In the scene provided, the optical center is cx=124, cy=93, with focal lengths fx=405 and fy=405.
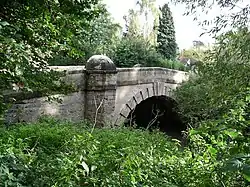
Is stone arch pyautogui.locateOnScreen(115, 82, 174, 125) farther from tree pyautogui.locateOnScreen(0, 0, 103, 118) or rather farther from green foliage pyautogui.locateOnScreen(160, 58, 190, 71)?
tree pyautogui.locateOnScreen(0, 0, 103, 118)

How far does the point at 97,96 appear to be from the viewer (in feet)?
26.8

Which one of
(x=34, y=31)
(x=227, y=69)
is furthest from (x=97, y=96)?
(x=34, y=31)

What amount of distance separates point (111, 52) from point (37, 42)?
407 inches

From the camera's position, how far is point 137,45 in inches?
524

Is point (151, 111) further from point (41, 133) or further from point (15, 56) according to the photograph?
point (15, 56)

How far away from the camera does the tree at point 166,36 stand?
58.6 feet

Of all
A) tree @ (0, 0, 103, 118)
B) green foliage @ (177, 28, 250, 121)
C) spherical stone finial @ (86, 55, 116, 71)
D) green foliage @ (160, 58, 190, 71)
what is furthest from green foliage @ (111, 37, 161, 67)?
tree @ (0, 0, 103, 118)

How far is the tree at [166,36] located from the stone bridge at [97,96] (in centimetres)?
752

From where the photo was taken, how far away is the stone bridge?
6895 mm

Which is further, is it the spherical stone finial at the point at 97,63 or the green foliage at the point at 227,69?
the spherical stone finial at the point at 97,63

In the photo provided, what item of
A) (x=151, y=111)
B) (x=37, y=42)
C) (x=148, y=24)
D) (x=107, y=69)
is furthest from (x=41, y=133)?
(x=148, y=24)

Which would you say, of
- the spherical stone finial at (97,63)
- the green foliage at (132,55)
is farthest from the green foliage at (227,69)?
the green foliage at (132,55)

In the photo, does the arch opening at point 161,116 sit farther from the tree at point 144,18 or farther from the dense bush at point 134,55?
the tree at point 144,18

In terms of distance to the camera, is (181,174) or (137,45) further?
(137,45)
